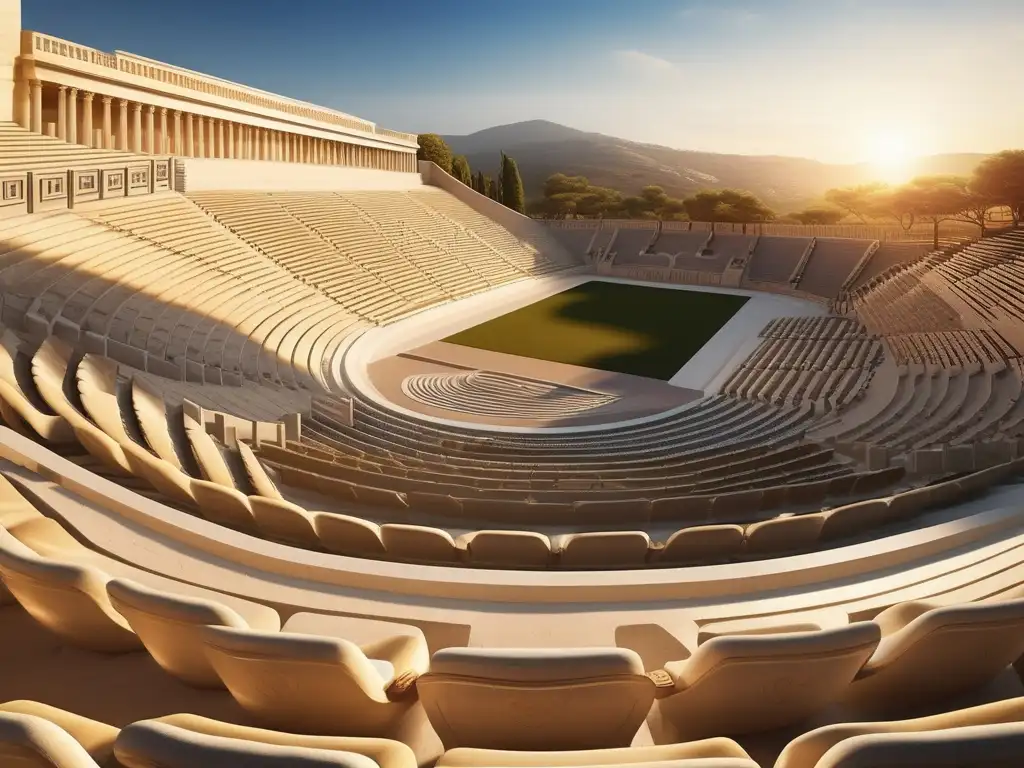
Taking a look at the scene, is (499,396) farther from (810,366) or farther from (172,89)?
(172,89)

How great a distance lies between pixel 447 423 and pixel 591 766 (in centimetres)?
1567

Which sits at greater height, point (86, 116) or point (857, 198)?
point (857, 198)

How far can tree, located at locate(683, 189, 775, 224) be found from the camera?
6000cm

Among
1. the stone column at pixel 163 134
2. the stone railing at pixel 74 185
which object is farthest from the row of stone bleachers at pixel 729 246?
the stone railing at pixel 74 185

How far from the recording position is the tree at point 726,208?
60.0 meters

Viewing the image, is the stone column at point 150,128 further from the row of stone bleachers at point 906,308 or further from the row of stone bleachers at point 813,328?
the row of stone bleachers at point 906,308

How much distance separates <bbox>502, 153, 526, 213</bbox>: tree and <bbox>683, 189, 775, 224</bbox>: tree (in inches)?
555

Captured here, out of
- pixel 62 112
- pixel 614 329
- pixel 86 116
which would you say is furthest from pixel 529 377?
pixel 86 116

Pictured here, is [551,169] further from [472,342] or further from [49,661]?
[49,661]

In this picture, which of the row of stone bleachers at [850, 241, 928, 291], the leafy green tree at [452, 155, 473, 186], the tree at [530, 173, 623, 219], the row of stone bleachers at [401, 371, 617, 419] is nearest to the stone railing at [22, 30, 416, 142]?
the leafy green tree at [452, 155, 473, 186]

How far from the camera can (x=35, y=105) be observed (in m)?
26.6

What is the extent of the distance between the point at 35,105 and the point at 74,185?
34.3 feet

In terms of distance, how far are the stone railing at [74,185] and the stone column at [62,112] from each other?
4.65 m

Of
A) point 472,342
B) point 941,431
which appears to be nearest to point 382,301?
point 472,342
